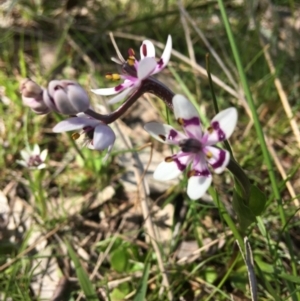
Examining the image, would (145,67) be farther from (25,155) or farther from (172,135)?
(25,155)

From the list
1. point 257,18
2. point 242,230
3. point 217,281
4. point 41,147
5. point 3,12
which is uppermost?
point 3,12

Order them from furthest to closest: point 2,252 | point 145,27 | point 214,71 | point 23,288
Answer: point 145,27
point 214,71
point 2,252
point 23,288

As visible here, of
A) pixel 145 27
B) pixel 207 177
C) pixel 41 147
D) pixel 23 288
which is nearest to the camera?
pixel 207 177

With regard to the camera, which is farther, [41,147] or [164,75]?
[164,75]

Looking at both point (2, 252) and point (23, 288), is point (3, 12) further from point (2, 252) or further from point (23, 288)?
point (23, 288)

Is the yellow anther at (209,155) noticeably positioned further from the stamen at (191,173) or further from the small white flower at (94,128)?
the small white flower at (94,128)

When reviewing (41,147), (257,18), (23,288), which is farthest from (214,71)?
(23,288)

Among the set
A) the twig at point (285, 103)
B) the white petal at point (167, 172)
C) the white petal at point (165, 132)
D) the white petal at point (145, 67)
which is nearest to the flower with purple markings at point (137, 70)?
the white petal at point (145, 67)

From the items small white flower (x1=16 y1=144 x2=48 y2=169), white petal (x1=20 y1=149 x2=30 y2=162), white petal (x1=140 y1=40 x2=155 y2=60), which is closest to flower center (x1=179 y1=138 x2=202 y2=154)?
white petal (x1=140 y1=40 x2=155 y2=60)
